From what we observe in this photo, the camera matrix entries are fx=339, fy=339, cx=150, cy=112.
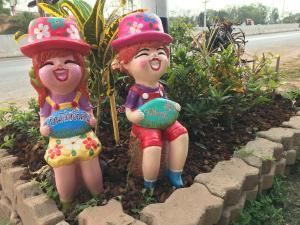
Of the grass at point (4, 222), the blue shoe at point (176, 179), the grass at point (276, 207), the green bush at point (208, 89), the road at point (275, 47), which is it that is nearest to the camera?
the blue shoe at point (176, 179)

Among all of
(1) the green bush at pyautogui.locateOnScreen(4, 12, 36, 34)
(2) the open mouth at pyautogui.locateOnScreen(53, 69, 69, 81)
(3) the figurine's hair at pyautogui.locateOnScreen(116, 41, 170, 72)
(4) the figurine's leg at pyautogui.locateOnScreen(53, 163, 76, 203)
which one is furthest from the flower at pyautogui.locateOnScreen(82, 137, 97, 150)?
(1) the green bush at pyautogui.locateOnScreen(4, 12, 36, 34)

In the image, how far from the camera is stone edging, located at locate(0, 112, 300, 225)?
5.71ft

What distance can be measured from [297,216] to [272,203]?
19 cm

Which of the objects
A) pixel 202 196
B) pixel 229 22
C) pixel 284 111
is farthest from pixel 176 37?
pixel 202 196

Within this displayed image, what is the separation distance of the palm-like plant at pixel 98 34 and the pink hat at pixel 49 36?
0.92 feet

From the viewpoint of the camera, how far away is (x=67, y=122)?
1860 millimetres

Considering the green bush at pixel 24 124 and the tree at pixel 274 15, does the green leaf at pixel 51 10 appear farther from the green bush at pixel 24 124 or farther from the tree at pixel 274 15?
the tree at pixel 274 15

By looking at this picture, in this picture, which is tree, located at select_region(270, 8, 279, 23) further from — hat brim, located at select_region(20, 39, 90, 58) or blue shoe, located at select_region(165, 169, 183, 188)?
hat brim, located at select_region(20, 39, 90, 58)

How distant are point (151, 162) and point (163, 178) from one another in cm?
27

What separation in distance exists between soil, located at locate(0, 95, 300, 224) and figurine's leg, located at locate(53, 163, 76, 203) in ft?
0.32

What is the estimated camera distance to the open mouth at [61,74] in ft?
5.96

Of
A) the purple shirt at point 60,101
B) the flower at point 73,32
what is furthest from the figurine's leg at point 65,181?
the flower at point 73,32

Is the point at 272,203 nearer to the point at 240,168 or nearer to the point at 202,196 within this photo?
the point at 240,168

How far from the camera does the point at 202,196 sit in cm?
188
